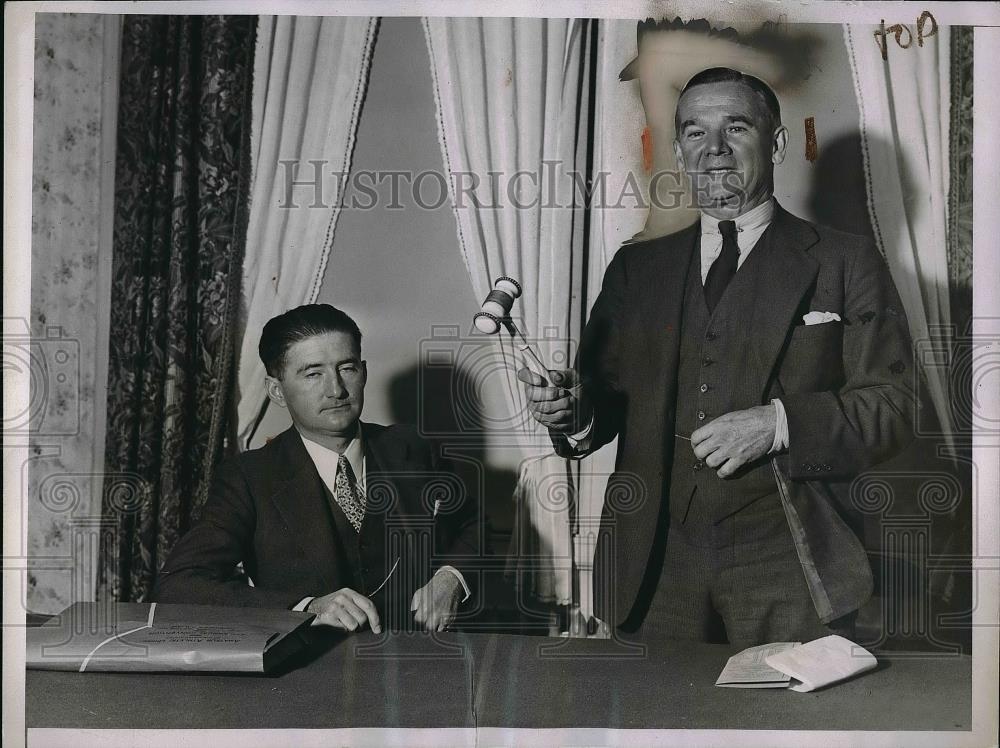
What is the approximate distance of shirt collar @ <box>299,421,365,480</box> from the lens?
116 inches

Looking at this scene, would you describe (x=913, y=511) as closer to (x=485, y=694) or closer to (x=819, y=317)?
(x=819, y=317)

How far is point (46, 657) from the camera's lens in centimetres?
288

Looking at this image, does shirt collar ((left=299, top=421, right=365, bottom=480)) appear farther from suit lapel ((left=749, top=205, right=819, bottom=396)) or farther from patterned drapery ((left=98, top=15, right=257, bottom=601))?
suit lapel ((left=749, top=205, right=819, bottom=396))

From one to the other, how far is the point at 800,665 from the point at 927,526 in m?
0.59

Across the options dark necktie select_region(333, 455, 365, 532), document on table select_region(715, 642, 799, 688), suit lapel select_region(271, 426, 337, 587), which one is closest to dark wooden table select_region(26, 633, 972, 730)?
document on table select_region(715, 642, 799, 688)

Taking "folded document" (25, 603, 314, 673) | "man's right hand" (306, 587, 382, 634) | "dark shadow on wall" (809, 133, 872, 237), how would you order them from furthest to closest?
"dark shadow on wall" (809, 133, 872, 237)
"man's right hand" (306, 587, 382, 634)
"folded document" (25, 603, 314, 673)

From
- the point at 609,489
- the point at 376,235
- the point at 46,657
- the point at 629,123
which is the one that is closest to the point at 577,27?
the point at 629,123

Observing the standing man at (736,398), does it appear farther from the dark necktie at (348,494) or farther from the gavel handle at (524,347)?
the dark necktie at (348,494)

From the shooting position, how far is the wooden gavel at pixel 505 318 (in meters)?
2.90

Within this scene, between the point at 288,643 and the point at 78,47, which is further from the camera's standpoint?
the point at 78,47

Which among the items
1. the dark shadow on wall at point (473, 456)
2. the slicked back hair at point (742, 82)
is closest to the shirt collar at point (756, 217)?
the slicked back hair at point (742, 82)

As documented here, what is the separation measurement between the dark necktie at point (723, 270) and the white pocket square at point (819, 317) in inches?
9.8

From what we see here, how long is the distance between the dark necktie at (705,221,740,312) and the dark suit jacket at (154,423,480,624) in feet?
3.08

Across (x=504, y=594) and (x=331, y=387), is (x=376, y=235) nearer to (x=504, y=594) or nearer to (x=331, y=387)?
(x=331, y=387)
